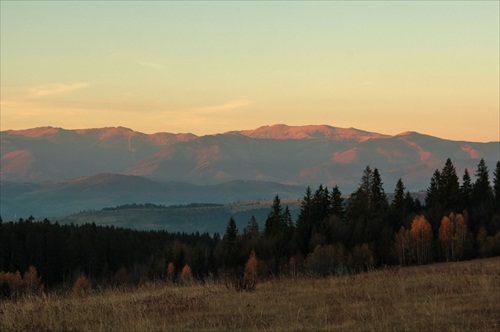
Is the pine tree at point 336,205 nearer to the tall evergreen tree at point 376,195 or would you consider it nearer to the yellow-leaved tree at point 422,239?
the tall evergreen tree at point 376,195

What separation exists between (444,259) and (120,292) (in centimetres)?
8576

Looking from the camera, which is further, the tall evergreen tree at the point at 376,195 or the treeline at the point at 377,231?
the tall evergreen tree at the point at 376,195

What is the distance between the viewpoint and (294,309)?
1814 centimetres

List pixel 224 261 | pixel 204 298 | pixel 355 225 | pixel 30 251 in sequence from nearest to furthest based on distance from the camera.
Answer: pixel 204 298
pixel 355 225
pixel 224 261
pixel 30 251

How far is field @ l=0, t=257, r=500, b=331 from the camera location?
15344 mm

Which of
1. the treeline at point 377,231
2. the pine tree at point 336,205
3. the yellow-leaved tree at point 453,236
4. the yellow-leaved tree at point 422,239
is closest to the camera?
the yellow-leaved tree at point 422,239

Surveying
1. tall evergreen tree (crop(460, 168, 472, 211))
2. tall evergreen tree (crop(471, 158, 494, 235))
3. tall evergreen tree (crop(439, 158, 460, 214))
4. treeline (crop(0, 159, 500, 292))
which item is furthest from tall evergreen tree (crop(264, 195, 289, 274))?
tall evergreen tree (crop(460, 168, 472, 211))

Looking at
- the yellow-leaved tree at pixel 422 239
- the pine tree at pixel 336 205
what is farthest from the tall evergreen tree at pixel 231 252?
the yellow-leaved tree at pixel 422 239

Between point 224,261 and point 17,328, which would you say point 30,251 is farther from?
point 17,328

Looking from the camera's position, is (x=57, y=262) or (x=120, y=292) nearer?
(x=120, y=292)

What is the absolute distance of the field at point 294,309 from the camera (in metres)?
15.3

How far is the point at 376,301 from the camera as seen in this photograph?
63.1 feet

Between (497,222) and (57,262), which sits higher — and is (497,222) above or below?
above

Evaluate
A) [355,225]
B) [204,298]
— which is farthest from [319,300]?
[355,225]
